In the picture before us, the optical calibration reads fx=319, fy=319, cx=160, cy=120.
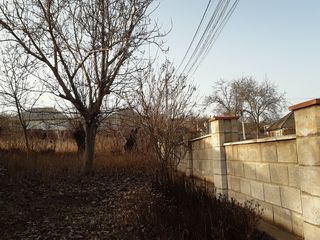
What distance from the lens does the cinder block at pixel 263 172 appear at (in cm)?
446

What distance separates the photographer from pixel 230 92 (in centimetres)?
4444

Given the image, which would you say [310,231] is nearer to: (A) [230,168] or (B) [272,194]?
(B) [272,194]

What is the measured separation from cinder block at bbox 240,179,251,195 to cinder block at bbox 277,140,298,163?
1196 millimetres

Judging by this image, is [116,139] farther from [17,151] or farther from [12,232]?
[12,232]

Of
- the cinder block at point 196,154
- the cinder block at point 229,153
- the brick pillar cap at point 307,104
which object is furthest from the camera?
the cinder block at point 196,154

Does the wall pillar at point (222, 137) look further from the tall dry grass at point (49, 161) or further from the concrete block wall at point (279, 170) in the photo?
the tall dry grass at point (49, 161)

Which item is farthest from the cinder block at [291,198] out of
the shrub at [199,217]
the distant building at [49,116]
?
the distant building at [49,116]

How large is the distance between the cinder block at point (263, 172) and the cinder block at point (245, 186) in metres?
0.40

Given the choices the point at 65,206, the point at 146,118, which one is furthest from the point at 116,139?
the point at 65,206

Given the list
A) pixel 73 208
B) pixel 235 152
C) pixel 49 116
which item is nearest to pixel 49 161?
pixel 49 116

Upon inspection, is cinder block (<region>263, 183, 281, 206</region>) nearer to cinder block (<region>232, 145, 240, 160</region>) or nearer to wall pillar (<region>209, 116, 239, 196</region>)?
cinder block (<region>232, 145, 240, 160</region>)

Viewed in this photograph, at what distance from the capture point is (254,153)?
15.9 feet

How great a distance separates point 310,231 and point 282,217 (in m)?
0.87

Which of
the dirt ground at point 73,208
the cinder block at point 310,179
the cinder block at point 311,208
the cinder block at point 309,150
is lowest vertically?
the dirt ground at point 73,208
